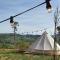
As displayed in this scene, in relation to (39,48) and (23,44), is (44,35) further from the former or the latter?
(23,44)

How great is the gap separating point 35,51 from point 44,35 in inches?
82.5

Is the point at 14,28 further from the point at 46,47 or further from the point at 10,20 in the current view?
the point at 10,20

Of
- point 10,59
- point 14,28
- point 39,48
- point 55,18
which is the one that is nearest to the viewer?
point 55,18

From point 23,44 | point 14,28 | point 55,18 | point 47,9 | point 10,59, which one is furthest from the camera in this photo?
point 14,28

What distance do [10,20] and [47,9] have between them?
1.28m

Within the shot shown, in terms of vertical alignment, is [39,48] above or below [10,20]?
below

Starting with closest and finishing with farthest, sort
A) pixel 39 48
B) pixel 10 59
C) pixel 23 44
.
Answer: pixel 10 59
pixel 39 48
pixel 23 44

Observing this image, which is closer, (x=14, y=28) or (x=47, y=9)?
(x=47, y=9)

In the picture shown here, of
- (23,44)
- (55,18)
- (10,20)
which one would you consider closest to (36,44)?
(23,44)

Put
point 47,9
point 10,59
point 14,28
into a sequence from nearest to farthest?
point 47,9 → point 10,59 → point 14,28

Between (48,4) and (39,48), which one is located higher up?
(48,4)

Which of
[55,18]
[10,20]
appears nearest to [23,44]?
[55,18]

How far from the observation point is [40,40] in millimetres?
27922

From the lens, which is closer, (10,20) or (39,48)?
(10,20)
